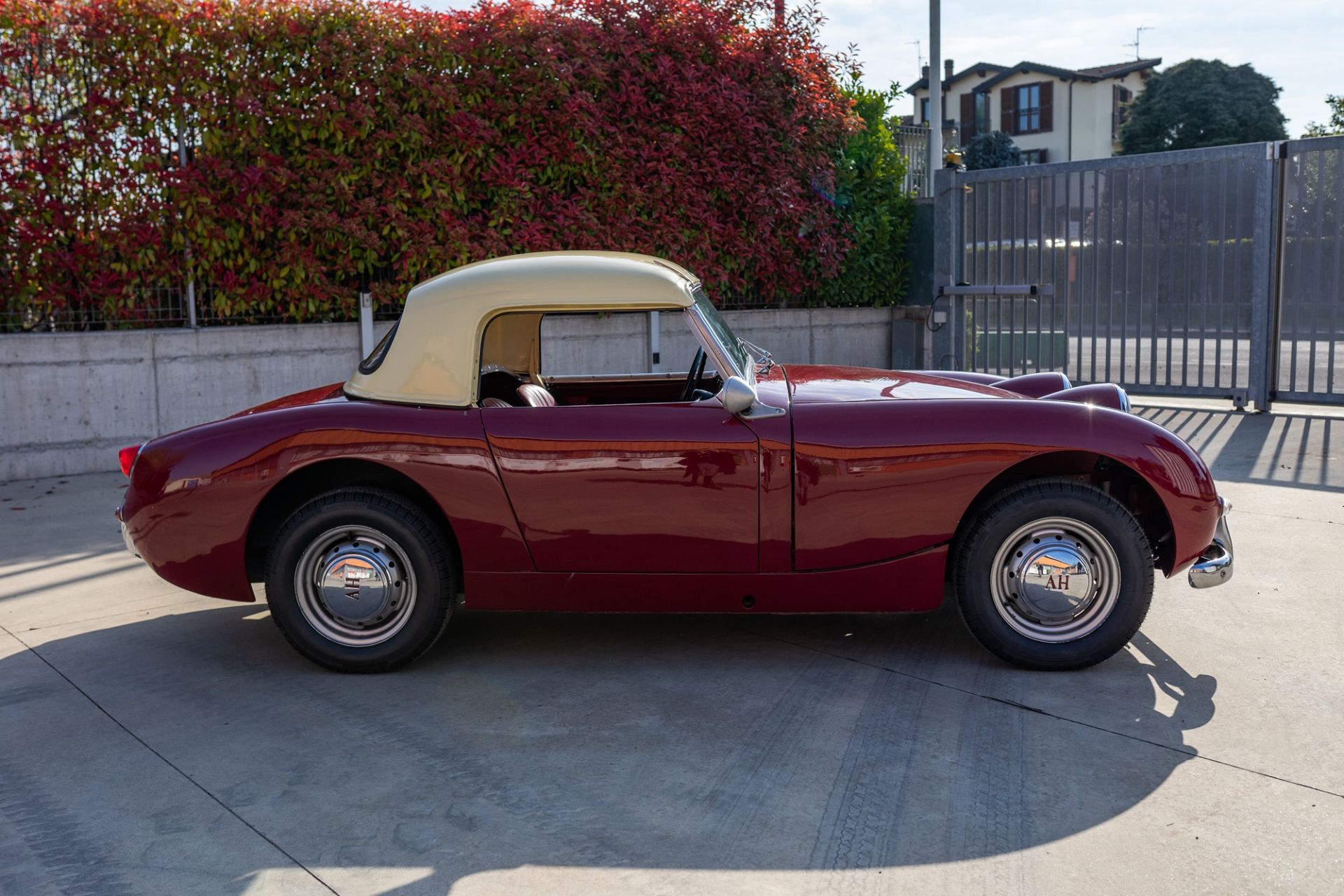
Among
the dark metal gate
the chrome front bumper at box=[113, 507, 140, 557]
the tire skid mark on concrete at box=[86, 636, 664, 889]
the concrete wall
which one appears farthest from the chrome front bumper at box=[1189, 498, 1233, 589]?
the dark metal gate

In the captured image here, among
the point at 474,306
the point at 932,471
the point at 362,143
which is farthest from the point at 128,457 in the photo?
the point at 362,143

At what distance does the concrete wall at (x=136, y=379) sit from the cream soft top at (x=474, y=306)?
3.49m

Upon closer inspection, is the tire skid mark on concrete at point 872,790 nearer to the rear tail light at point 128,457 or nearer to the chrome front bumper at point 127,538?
the chrome front bumper at point 127,538

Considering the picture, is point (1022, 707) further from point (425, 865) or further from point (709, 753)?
point (425, 865)

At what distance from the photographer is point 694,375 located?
5.04 m

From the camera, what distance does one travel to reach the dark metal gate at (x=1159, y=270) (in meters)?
10.4

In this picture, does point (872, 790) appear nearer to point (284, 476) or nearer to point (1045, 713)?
point (1045, 713)

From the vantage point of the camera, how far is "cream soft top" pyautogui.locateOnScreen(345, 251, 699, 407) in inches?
178

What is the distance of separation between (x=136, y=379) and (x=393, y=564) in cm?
567

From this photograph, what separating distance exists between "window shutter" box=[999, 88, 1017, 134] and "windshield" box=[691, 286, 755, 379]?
65483 millimetres

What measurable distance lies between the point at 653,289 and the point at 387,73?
6.19 metres

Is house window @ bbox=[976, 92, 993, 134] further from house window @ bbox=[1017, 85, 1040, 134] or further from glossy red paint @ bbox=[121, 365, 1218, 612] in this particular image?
glossy red paint @ bbox=[121, 365, 1218, 612]

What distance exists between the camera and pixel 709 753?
3684 millimetres

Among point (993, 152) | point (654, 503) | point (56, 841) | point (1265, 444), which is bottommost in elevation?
point (56, 841)
